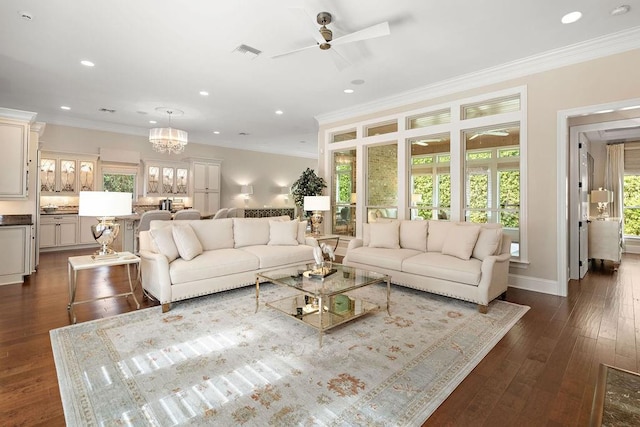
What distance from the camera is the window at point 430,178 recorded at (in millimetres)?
5133

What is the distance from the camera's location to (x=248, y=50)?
12.6ft

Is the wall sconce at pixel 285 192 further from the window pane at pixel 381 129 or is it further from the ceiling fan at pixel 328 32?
the ceiling fan at pixel 328 32

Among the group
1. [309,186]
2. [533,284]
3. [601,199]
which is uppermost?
[309,186]

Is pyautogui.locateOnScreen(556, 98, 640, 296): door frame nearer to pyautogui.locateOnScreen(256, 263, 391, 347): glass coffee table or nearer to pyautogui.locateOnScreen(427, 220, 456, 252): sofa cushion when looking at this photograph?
pyautogui.locateOnScreen(427, 220, 456, 252): sofa cushion

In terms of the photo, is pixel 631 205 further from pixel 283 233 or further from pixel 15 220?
pixel 15 220

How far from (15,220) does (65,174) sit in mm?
3410

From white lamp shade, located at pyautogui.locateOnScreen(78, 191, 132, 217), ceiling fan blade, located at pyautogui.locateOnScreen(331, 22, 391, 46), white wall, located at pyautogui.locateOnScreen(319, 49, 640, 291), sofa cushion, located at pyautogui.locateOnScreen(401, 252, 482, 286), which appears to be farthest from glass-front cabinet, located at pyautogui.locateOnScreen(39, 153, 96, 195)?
white wall, located at pyautogui.locateOnScreen(319, 49, 640, 291)

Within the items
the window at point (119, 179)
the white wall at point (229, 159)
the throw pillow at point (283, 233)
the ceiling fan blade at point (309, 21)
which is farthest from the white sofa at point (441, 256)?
the window at point (119, 179)

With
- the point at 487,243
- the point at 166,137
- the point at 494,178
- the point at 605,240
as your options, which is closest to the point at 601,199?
the point at 605,240

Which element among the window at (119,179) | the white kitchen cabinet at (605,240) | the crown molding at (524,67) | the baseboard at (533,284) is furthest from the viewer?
the window at (119,179)

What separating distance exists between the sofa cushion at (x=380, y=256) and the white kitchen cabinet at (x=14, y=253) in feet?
15.1

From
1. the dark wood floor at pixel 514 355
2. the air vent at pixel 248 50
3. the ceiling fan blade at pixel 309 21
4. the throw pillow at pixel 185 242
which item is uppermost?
the air vent at pixel 248 50

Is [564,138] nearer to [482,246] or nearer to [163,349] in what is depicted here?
[482,246]

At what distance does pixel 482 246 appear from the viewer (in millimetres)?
3723
